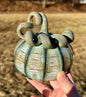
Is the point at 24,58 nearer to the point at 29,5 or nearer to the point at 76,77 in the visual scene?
the point at 76,77

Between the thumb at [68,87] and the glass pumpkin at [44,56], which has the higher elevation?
the glass pumpkin at [44,56]

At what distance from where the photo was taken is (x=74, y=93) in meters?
1.67

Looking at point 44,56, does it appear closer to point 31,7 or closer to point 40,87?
point 40,87

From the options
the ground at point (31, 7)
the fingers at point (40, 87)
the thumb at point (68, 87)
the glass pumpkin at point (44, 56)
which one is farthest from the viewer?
the ground at point (31, 7)

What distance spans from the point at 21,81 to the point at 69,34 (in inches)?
76.9

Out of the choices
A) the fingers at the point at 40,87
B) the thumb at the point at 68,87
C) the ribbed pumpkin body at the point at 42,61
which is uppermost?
the ribbed pumpkin body at the point at 42,61

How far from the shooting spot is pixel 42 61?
1.80 m

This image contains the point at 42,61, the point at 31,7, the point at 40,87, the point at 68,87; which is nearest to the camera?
the point at 68,87

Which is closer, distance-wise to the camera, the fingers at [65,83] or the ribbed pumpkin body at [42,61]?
the fingers at [65,83]

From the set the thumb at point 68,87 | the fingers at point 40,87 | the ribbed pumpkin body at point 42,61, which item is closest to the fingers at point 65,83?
the thumb at point 68,87

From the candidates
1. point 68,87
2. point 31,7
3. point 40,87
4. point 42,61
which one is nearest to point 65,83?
point 68,87

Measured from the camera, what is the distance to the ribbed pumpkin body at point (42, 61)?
1.81m

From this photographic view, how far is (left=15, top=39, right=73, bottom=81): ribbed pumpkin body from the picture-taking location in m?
1.81

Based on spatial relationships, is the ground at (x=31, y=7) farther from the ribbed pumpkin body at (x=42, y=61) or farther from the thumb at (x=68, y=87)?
the thumb at (x=68, y=87)
